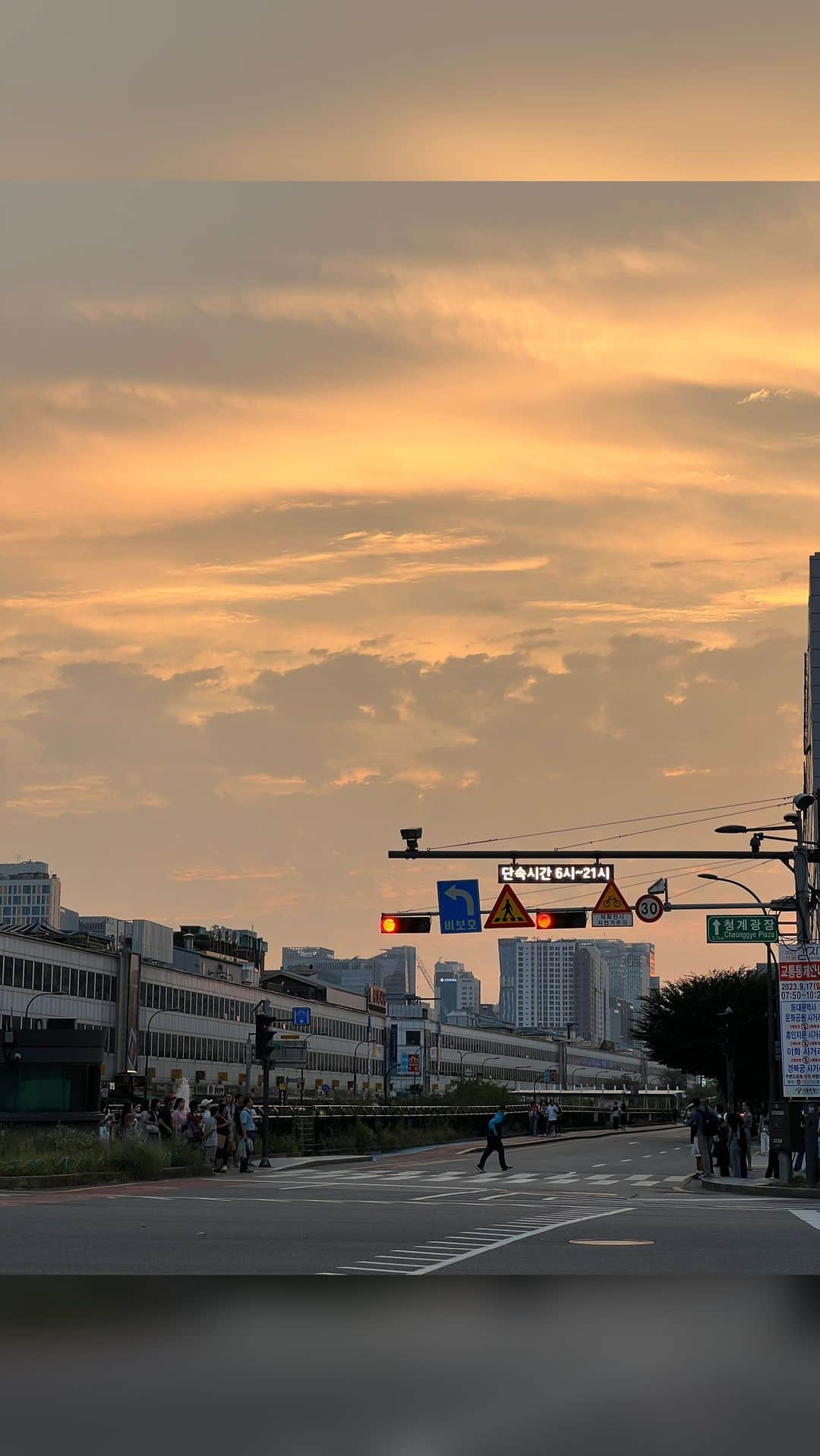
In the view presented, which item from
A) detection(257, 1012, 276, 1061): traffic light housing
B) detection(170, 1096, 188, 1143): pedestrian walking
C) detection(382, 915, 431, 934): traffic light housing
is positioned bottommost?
detection(170, 1096, 188, 1143): pedestrian walking

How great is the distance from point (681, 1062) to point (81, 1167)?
244 feet

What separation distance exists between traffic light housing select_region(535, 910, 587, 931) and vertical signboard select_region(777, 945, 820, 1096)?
5536 millimetres

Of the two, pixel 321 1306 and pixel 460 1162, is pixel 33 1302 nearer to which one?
pixel 321 1306

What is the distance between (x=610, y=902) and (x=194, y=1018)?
8663 cm

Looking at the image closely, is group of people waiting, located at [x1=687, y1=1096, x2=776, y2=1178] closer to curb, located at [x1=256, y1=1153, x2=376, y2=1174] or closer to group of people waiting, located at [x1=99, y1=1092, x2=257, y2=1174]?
curb, located at [x1=256, y1=1153, x2=376, y2=1174]

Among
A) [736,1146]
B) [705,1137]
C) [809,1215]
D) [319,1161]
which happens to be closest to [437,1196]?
[809,1215]

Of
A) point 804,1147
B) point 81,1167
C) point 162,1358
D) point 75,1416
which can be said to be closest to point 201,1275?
point 162,1358

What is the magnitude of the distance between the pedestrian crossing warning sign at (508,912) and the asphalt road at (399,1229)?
238 inches

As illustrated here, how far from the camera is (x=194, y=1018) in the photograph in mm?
121812

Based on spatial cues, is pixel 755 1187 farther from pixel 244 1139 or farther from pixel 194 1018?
pixel 194 1018

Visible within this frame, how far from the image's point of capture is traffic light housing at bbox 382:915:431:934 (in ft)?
133

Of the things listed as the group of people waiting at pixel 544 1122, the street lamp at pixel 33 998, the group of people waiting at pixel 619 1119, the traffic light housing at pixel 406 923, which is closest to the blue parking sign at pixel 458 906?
the traffic light housing at pixel 406 923

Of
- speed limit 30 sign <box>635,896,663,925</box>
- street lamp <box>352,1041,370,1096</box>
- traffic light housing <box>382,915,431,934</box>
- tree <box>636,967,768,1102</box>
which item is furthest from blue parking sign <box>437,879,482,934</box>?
street lamp <box>352,1041,370,1096</box>

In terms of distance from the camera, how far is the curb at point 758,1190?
3438cm
